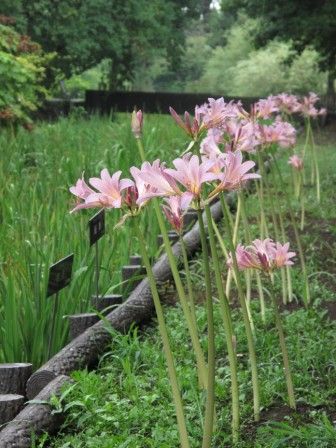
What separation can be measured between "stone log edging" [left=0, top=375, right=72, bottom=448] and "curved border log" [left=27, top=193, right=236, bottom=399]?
0.30 feet

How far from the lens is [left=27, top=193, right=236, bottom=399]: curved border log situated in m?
4.07

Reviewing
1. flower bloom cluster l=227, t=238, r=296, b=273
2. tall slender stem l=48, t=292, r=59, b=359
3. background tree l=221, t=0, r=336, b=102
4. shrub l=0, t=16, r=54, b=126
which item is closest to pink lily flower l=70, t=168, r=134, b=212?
flower bloom cluster l=227, t=238, r=296, b=273

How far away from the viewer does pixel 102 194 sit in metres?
2.91

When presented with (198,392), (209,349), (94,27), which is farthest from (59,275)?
(94,27)

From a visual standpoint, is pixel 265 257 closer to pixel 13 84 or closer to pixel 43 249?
pixel 43 249

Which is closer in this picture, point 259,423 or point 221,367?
point 259,423

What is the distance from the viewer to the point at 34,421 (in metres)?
3.68

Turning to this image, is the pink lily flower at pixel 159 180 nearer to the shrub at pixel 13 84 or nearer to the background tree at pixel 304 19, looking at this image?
the shrub at pixel 13 84

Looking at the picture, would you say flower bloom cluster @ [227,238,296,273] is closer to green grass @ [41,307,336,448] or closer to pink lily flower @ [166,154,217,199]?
green grass @ [41,307,336,448]

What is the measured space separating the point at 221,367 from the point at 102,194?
173 cm

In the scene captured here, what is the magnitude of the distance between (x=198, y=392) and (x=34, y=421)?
72 centimetres

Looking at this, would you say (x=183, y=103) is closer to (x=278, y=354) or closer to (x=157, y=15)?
(x=157, y=15)

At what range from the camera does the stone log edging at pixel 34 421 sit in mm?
3525

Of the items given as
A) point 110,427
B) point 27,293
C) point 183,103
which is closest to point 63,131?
point 27,293
